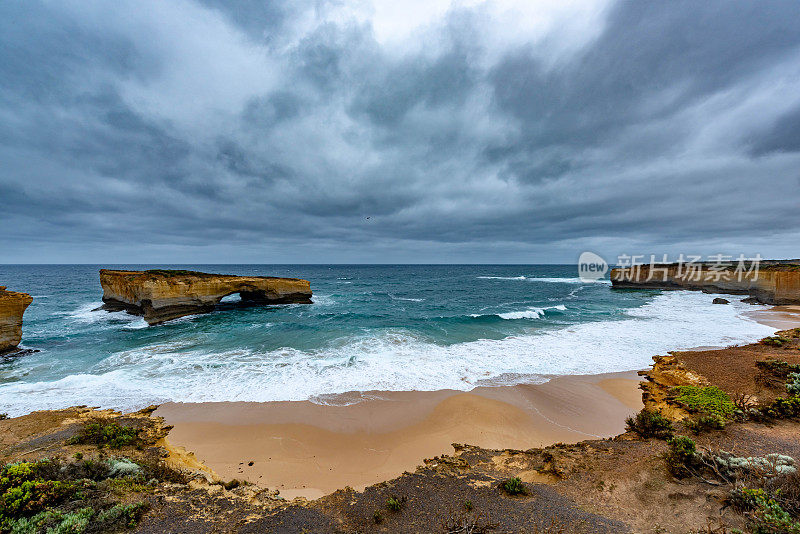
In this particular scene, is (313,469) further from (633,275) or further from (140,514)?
(633,275)

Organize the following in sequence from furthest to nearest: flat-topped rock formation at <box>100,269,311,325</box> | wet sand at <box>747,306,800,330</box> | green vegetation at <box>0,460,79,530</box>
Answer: flat-topped rock formation at <box>100,269,311,325</box>, wet sand at <box>747,306,800,330</box>, green vegetation at <box>0,460,79,530</box>

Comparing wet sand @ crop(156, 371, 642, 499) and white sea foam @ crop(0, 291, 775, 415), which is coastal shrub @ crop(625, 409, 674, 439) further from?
white sea foam @ crop(0, 291, 775, 415)

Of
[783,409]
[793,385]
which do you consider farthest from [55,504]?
[793,385]

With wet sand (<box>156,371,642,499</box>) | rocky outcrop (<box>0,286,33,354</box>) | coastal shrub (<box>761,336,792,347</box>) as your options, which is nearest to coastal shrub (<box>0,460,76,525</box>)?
wet sand (<box>156,371,642,499</box>)

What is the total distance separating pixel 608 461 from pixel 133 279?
1313 inches

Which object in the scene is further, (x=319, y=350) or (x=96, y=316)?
(x=96, y=316)

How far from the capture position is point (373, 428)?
9.20 metres

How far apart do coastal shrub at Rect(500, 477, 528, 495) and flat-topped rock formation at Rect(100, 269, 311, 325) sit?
28.3 metres

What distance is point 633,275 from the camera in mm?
53656

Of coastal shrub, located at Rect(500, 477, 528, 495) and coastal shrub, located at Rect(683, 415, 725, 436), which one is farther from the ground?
coastal shrub, located at Rect(683, 415, 725, 436)

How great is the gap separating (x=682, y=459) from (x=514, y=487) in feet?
11.2

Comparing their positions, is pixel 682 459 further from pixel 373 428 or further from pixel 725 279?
pixel 725 279

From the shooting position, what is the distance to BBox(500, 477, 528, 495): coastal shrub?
214 inches

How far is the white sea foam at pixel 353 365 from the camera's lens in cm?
1098
